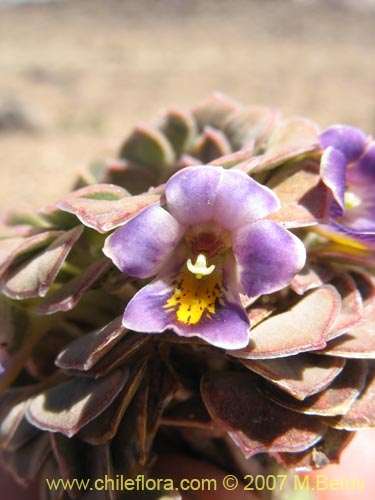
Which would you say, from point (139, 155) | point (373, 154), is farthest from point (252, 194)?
point (139, 155)

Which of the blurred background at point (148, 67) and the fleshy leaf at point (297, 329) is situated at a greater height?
the fleshy leaf at point (297, 329)

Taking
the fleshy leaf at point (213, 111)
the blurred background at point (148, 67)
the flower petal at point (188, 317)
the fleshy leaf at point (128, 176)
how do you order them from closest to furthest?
the flower petal at point (188, 317)
the fleshy leaf at point (128, 176)
the fleshy leaf at point (213, 111)
the blurred background at point (148, 67)

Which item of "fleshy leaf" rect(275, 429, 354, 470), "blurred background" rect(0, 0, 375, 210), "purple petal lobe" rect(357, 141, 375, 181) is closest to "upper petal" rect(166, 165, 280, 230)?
"purple petal lobe" rect(357, 141, 375, 181)

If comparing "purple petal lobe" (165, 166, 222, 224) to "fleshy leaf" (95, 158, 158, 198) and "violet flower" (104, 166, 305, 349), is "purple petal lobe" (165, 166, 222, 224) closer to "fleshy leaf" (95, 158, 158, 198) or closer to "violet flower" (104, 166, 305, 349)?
"violet flower" (104, 166, 305, 349)

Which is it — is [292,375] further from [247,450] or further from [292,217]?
[292,217]

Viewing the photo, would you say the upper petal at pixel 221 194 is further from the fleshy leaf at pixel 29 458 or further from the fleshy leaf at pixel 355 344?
the fleshy leaf at pixel 29 458
